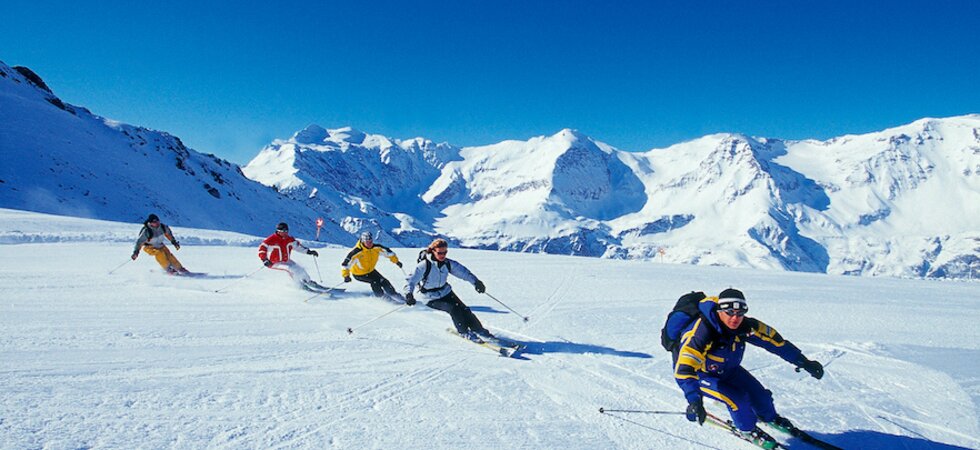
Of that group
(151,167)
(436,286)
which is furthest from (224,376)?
(151,167)

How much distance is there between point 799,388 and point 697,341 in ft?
9.51

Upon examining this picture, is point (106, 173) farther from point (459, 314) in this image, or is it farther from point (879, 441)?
point (879, 441)

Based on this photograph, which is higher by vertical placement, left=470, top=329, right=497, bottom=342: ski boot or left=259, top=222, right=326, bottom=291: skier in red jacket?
left=259, top=222, right=326, bottom=291: skier in red jacket

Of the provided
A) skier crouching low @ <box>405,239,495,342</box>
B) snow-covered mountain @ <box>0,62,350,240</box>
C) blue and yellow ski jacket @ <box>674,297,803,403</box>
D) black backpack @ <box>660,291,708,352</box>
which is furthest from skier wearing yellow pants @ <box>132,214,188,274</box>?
snow-covered mountain @ <box>0,62,350,240</box>

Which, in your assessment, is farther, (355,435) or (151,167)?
(151,167)

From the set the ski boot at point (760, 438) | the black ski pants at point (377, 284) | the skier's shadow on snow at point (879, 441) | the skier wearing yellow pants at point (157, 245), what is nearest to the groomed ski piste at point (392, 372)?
the skier's shadow on snow at point (879, 441)

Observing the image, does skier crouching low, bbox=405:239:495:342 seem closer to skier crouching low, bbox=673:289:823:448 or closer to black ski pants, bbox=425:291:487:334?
black ski pants, bbox=425:291:487:334

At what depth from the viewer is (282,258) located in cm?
1213

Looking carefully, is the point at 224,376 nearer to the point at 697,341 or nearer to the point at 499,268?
the point at 697,341

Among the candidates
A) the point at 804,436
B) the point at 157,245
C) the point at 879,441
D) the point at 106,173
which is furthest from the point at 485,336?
the point at 106,173

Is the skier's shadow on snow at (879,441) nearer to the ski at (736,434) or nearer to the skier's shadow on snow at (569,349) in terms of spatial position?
the ski at (736,434)

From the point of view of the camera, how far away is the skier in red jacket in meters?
11.8

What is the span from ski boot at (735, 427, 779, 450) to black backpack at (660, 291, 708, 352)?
1.12m

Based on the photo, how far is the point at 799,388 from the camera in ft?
21.7
